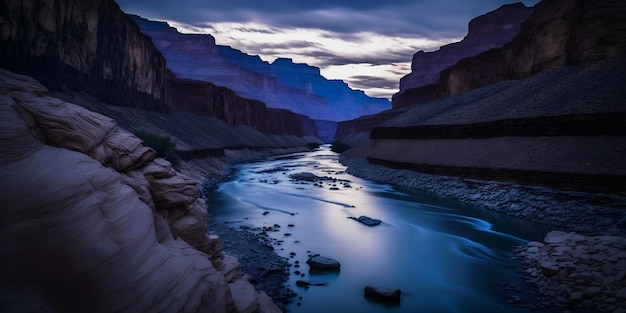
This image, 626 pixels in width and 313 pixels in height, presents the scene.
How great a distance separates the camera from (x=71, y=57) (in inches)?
1203

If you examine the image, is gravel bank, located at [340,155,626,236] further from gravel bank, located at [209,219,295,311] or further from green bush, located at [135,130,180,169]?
green bush, located at [135,130,180,169]

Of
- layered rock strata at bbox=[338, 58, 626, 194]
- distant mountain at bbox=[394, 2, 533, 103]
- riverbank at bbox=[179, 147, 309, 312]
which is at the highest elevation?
distant mountain at bbox=[394, 2, 533, 103]

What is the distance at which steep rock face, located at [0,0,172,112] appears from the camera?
78.1 feet

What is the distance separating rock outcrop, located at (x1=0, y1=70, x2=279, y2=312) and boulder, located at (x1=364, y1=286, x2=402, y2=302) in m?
4.25

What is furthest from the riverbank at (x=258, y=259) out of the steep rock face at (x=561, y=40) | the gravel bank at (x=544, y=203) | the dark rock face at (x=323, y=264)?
the steep rock face at (x=561, y=40)

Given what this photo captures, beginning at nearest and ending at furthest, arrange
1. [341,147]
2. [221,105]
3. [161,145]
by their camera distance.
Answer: [161,145] < [221,105] < [341,147]

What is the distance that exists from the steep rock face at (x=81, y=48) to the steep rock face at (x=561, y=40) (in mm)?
45838

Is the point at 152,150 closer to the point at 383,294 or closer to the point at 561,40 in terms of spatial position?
the point at 383,294

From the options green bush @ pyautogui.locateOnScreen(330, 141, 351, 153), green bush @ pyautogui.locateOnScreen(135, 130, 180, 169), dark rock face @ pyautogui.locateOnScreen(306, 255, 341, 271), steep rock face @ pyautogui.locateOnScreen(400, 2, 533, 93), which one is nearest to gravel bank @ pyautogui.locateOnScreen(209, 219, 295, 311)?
dark rock face @ pyautogui.locateOnScreen(306, 255, 341, 271)

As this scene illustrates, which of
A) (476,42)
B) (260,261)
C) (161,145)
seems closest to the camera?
(260,261)

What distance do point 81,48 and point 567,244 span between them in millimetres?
37937

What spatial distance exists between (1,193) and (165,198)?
3.21 m

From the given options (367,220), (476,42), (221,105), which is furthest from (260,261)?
(476,42)

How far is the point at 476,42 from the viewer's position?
13862 centimetres
